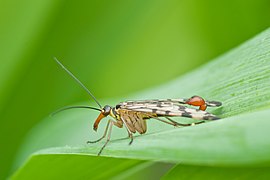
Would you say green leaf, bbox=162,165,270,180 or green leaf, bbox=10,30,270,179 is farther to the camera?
green leaf, bbox=162,165,270,180

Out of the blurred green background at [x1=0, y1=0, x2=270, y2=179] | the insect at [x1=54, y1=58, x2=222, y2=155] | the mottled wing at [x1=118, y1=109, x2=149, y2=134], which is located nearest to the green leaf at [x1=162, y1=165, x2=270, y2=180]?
the insect at [x1=54, y1=58, x2=222, y2=155]

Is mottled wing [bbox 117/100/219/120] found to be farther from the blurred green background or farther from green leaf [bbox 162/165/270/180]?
the blurred green background

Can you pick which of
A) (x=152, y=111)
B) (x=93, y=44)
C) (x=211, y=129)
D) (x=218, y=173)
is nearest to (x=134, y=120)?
(x=152, y=111)

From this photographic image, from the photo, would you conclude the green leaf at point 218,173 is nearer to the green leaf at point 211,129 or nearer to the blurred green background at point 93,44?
the green leaf at point 211,129

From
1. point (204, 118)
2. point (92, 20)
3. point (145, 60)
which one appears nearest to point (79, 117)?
point (92, 20)

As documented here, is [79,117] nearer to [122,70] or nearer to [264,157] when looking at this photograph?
[122,70]

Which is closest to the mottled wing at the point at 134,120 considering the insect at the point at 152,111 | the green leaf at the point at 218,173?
the insect at the point at 152,111

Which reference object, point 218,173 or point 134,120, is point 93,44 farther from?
point 218,173
